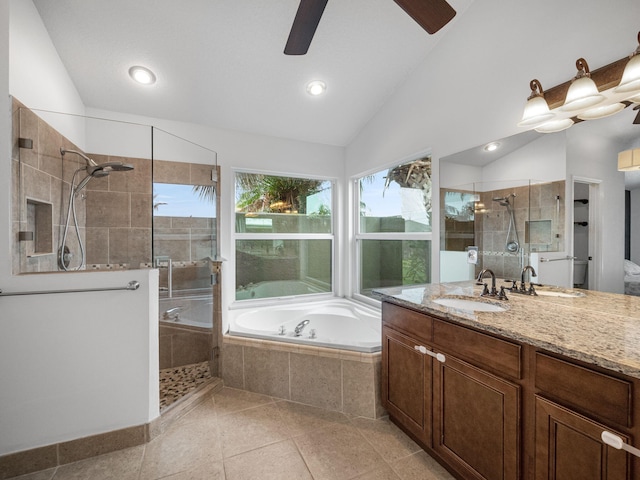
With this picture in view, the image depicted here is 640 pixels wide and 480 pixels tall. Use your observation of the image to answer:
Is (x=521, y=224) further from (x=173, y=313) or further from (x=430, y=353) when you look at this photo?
(x=173, y=313)

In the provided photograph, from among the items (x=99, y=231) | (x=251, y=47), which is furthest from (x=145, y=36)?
(x=99, y=231)

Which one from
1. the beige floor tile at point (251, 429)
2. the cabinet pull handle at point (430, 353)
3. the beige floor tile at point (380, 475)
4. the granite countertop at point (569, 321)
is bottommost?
the beige floor tile at point (251, 429)

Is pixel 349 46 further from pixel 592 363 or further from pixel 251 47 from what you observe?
pixel 592 363

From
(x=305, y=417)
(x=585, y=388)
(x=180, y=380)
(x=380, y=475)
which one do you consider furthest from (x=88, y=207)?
(x=585, y=388)

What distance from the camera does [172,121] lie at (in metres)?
2.75

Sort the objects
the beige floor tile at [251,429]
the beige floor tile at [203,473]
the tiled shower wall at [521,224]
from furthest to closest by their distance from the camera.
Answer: the beige floor tile at [251,429] → the tiled shower wall at [521,224] → the beige floor tile at [203,473]

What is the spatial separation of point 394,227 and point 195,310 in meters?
2.00

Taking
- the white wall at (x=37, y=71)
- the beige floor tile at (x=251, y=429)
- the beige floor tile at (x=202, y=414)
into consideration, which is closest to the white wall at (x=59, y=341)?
the white wall at (x=37, y=71)

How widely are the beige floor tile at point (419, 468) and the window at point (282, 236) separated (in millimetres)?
2045

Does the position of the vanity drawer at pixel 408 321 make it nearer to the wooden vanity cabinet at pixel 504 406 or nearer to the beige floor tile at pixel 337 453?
the wooden vanity cabinet at pixel 504 406

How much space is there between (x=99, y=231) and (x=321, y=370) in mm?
1803

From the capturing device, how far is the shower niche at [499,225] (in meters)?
1.58

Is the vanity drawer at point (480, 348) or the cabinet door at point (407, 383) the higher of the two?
the vanity drawer at point (480, 348)

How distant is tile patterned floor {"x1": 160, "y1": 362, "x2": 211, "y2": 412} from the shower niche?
207cm
